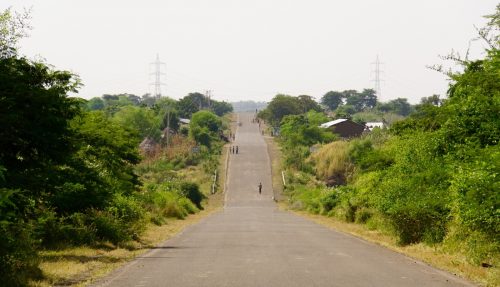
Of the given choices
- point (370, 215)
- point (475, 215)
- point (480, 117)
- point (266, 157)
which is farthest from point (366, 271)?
point (266, 157)

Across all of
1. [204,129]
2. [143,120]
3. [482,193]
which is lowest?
[482,193]

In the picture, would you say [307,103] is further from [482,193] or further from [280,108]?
[482,193]

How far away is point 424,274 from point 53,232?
12.1 meters

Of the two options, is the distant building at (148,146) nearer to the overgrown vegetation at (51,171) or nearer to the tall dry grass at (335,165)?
the tall dry grass at (335,165)

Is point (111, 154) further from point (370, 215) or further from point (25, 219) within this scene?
point (370, 215)

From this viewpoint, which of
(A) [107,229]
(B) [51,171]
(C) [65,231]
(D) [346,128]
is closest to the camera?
(B) [51,171]

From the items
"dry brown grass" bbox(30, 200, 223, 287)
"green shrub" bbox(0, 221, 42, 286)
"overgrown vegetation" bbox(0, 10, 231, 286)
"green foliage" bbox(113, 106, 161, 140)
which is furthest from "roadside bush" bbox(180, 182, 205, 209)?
"green foliage" bbox(113, 106, 161, 140)

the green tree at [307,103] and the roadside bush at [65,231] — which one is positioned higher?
the green tree at [307,103]

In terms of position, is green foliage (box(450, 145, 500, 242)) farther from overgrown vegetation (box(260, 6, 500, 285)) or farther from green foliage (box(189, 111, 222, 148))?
green foliage (box(189, 111, 222, 148))

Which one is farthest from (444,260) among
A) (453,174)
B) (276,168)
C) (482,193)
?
(276,168)

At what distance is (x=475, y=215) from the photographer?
17.6 meters

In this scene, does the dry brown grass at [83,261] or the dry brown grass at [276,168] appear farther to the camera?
the dry brown grass at [276,168]

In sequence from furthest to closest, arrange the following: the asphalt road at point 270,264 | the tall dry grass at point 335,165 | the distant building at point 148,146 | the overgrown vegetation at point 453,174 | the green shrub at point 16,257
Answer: the distant building at point 148,146 < the tall dry grass at point 335,165 < the overgrown vegetation at point 453,174 < the asphalt road at point 270,264 < the green shrub at point 16,257

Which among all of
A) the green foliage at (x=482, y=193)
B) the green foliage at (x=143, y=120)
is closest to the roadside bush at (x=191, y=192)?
the green foliage at (x=482, y=193)
